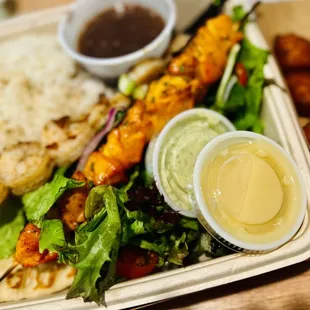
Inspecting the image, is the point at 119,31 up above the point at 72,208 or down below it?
above

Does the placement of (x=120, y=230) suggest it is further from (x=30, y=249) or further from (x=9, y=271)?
(x=9, y=271)

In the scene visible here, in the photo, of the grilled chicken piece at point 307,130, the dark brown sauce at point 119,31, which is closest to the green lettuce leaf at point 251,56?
the grilled chicken piece at point 307,130

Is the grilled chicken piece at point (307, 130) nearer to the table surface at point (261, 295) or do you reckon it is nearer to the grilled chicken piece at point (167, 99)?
the grilled chicken piece at point (167, 99)

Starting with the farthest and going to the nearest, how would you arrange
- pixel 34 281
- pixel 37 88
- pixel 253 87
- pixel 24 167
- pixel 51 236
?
pixel 37 88, pixel 253 87, pixel 24 167, pixel 34 281, pixel 51 236

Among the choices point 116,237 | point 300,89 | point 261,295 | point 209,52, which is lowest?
point 261,295

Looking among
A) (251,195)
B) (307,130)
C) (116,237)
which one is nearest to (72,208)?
(116,237)

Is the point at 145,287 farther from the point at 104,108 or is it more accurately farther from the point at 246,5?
the point at 246,5

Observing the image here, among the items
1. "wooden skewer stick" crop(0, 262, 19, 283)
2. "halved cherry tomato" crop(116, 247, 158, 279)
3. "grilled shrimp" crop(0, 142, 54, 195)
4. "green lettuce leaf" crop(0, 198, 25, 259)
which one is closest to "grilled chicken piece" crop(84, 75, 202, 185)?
"grilled shrimp" crop(0, 142, 54, 195)

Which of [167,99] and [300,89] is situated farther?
[300,89]
